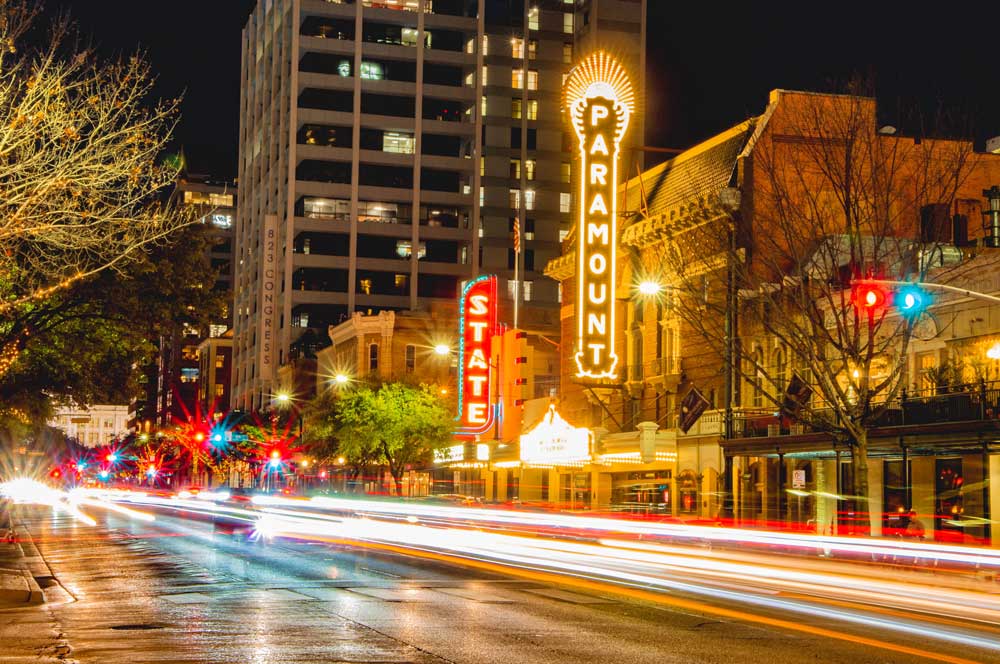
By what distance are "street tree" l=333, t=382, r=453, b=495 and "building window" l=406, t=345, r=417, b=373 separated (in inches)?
614

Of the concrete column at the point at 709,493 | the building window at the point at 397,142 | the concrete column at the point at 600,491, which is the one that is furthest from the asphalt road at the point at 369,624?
the building window at the point at 397,142

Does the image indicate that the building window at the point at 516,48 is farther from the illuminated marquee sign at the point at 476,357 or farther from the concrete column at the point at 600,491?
the concrete column at the point at 600,491

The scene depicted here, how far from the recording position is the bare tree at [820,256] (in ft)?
112

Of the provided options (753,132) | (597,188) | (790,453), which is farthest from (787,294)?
(597,188)

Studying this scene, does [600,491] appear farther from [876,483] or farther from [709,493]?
[876,483]

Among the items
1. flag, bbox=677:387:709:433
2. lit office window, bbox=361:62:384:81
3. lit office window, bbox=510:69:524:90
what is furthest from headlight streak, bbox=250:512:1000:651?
lit office window, bbox=510:69:524:90

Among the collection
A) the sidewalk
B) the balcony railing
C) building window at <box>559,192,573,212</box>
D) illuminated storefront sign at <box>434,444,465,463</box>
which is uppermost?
building window at <box>559,192,573,212</box>

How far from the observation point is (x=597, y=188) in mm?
51750

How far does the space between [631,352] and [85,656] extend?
1685 inches

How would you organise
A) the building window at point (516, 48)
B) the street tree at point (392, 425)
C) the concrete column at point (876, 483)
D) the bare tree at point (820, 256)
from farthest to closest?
the building window at point (516, 48), the street tree at point (392, 425), the concrete column at point (876, 483), the bare tree at point (820, 256)

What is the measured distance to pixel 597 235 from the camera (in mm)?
51906

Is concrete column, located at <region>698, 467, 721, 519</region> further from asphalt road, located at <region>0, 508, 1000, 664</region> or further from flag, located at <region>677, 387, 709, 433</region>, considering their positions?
asphalt road, located at <region>0, 508, 1000, 664</region>

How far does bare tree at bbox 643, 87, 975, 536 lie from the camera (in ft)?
112

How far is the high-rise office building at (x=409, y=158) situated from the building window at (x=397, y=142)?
11 centimetres
